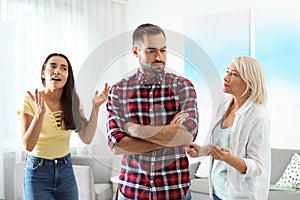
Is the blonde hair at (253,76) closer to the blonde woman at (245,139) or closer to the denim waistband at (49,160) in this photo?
the blonde woman at (245,139)

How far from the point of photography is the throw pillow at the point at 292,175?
325cm

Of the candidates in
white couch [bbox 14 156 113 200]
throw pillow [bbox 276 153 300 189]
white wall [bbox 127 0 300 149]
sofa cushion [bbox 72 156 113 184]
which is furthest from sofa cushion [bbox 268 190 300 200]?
sofa cushion [bbox 72 156 113 184]

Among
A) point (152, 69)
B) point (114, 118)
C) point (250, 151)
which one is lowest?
point (250, 151)

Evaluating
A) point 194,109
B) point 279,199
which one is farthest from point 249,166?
point 279,199

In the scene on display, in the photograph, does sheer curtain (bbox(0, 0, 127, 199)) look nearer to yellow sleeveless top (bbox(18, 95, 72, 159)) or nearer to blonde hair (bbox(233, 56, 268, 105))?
yellow sleeveless top (bbox(18, 95, 72, 159))

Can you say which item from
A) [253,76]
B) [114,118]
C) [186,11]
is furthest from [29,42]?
[114,118]

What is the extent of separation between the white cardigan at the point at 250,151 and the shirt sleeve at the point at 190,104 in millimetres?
600

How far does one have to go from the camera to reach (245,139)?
1.65 metres

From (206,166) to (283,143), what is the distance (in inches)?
27.9

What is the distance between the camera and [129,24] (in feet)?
15.4

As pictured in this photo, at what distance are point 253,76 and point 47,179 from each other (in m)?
1.02

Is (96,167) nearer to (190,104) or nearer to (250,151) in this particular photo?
(250,151)

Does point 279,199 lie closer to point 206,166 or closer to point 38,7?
point 206,166

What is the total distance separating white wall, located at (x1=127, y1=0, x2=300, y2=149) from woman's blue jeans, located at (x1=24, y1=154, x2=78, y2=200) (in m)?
2.33
